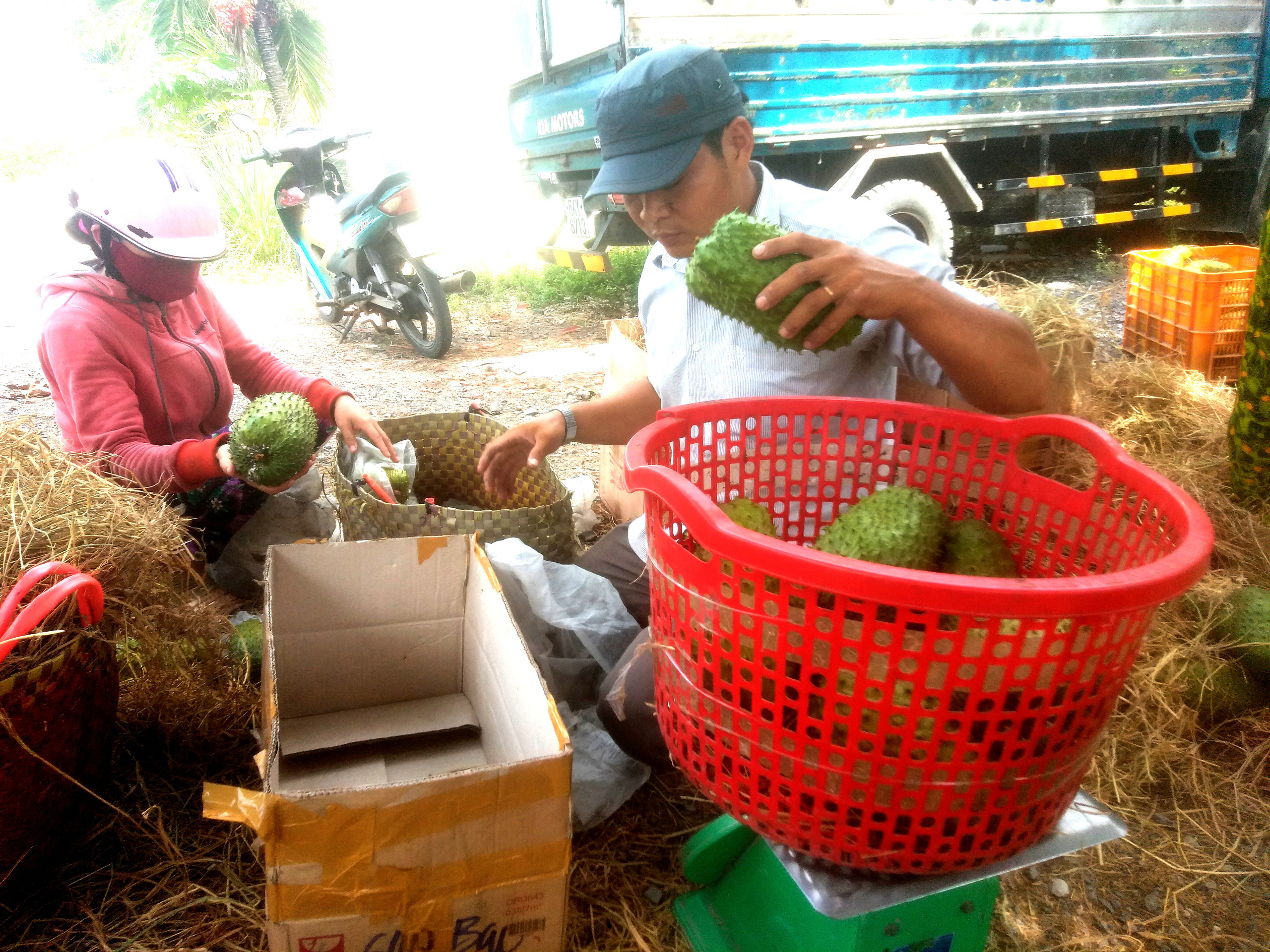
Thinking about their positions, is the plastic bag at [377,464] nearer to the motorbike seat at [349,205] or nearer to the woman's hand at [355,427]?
Result: the woman's hand at [355,427]

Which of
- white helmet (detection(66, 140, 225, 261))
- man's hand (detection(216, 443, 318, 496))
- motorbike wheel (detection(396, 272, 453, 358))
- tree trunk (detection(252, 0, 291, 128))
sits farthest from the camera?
tree trunk (detection(252, 0, 291, 128))

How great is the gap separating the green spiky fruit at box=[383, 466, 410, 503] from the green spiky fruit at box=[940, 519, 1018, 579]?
1.86 metres

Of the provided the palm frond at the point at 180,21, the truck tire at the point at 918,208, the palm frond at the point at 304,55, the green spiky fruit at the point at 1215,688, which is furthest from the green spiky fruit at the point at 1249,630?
the palm frond at the point at 180,21

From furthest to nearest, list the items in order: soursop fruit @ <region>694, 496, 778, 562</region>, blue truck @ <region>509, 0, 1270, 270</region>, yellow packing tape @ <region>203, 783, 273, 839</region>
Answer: blue truck @ <region>509, 0, 1270, 270</region>, soursop fruit @ <region>694, 496, 778, 562</region>, yellow packing tape @ <region>203, 783, 273, 839</region>

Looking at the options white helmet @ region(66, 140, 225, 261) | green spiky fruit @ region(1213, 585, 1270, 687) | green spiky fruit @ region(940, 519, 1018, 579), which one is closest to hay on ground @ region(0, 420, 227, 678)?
white helmet @ region(66, 140, 225, 261)

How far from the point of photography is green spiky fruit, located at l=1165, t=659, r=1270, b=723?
2529 mm

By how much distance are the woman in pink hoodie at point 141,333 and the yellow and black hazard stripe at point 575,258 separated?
3.84m

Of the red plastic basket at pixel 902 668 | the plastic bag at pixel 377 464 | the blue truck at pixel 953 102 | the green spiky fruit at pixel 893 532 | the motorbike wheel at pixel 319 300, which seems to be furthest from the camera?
the motorbike wheel at pixel 319 300

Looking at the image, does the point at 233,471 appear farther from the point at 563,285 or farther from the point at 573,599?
the point at 563,285

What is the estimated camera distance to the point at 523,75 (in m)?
7.15

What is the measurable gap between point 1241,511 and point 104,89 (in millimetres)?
28739

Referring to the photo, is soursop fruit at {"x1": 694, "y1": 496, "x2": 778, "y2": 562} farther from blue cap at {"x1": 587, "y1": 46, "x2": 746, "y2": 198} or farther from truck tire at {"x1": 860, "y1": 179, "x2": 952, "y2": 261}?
truck tire at {"x1": 860, "y1": 179, "x2": 952, "y2": 261}

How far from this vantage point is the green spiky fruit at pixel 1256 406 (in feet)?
10.5

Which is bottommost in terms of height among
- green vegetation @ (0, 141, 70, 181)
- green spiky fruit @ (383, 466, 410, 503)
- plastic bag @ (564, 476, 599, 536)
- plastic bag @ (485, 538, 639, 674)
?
plastic bag @ (564, 476, 599, 536)
